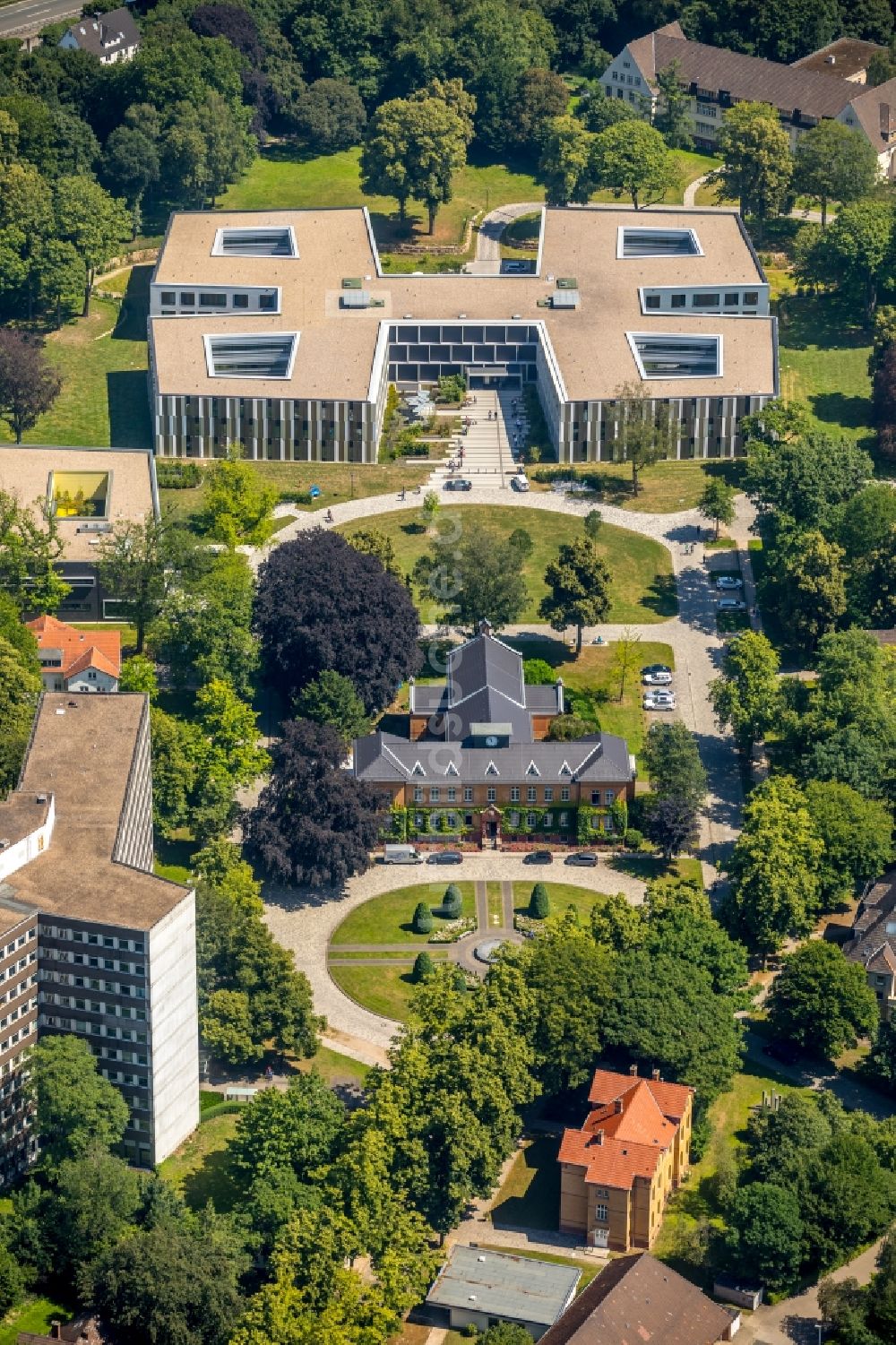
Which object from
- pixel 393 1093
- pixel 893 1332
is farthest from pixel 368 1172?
pixel 893 1332

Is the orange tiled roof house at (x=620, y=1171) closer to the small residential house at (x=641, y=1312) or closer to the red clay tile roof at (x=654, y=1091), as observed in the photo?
the red clay tile roof at (x=654, y=1091)

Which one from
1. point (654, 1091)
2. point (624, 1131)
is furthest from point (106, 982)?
point (654, 1091)

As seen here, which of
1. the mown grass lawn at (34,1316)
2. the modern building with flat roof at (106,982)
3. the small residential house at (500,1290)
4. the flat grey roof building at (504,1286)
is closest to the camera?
the small residential house at (500,1290)

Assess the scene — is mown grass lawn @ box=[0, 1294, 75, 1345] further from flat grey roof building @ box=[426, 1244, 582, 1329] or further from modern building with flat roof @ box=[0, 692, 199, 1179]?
flat grey roof building @ box=[426, 1244, 582, 1329]

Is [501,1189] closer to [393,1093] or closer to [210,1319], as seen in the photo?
[393,1093]

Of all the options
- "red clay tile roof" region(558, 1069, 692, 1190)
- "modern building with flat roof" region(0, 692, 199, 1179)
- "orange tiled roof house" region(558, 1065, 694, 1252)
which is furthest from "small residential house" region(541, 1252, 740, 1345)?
"modern building with flat roof" region(0, 692, 199, 1179)

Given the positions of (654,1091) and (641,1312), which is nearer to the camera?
(641,1312)

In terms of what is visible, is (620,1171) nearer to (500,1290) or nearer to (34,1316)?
(500,1290)

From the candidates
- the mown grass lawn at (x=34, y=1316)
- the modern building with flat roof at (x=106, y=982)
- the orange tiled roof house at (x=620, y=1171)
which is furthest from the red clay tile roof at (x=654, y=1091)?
the mown grass lawn at (x=34, y=1316)
